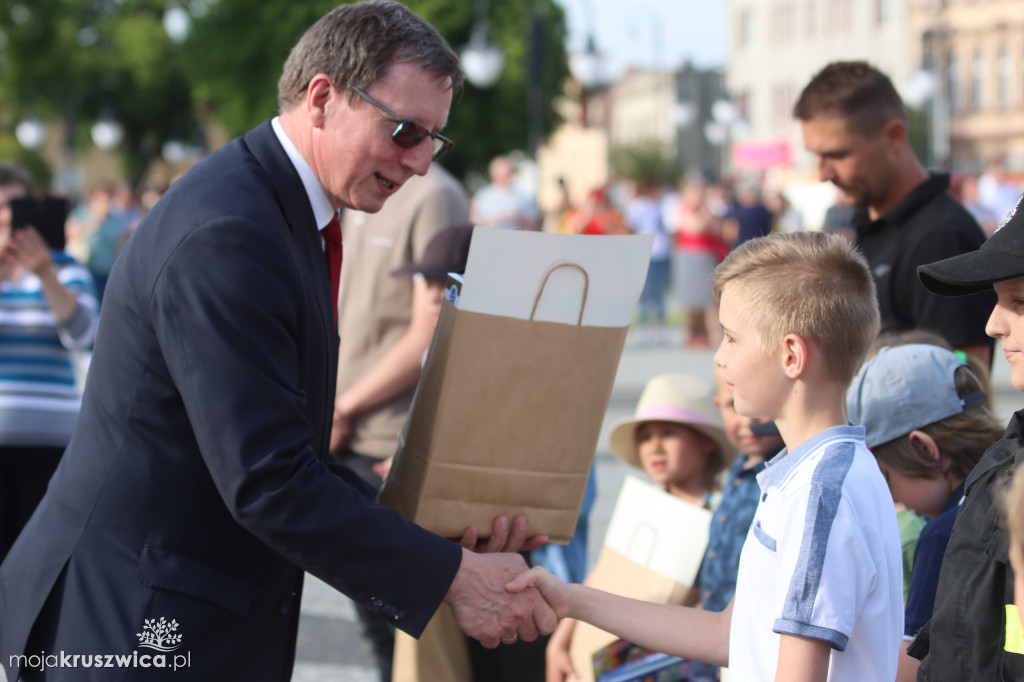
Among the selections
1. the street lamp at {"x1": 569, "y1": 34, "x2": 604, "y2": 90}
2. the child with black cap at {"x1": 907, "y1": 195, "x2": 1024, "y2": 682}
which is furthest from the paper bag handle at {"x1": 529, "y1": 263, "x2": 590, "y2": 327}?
the street lamp at {"x1": 569, "y1": 34, "x2": 604, "y2": 90}

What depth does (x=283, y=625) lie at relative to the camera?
233cm

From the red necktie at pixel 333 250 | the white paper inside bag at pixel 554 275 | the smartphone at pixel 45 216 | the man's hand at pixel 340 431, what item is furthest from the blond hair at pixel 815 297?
the smartphone at pixel 45 216

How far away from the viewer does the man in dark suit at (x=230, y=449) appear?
2.02 meters

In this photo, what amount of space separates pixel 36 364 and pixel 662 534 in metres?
2.47

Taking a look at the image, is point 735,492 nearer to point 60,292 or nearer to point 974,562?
point 974,562

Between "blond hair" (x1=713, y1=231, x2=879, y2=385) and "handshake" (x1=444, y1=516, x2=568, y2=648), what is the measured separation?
0.74 m

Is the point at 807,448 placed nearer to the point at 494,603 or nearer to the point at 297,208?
the point at 494,603

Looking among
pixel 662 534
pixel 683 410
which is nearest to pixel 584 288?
pixel 662 534

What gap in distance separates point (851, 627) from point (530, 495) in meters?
0.80

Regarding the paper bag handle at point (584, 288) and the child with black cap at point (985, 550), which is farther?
the paper bag handle at point (584, 288)

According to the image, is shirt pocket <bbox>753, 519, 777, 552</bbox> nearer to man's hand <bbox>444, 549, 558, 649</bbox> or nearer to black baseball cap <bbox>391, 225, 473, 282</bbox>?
man's hand <bbox>444, 549, 558, 649</bbox>

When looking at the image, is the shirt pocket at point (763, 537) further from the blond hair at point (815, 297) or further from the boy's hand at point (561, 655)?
the boy's hand at point (561, 655)

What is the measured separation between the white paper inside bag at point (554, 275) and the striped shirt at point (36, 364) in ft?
7.88

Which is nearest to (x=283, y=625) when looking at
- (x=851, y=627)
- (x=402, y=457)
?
(x=402, y=457)
